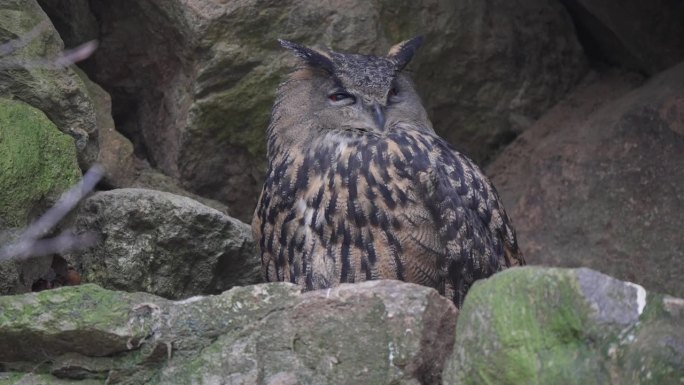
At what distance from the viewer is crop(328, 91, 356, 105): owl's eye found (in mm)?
3818

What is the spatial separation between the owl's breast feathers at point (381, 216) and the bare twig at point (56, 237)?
60 cm

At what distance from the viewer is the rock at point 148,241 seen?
3.72 meters

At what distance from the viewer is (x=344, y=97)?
3846 mm

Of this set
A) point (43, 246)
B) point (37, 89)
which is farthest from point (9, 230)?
point (37, 89)

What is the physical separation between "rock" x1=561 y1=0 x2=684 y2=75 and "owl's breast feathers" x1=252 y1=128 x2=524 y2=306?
122 cm

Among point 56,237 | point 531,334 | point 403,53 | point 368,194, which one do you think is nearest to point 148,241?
point 56,237

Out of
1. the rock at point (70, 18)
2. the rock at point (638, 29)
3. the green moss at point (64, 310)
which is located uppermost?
the rock at point (70, 18)

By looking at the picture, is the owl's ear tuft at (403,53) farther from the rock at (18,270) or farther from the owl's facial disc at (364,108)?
the rock at (18,270)

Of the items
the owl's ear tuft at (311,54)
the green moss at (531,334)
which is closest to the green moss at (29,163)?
the owl's ear tuft at (311,54)

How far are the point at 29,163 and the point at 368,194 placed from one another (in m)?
1.04

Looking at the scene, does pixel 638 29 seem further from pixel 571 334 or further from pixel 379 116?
pixel 571 334

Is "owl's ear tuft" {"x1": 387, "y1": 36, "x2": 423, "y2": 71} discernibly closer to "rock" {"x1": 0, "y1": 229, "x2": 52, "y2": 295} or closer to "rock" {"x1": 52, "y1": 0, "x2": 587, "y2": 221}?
"rock" {"x1": 52, "y1": 0, "x2": 587, "y2": 221}

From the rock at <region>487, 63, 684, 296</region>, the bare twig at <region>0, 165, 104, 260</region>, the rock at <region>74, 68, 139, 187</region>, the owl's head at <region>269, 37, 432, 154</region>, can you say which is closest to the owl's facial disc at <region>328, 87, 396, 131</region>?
the owl's head at <region>269, 37, 432, 154</region>

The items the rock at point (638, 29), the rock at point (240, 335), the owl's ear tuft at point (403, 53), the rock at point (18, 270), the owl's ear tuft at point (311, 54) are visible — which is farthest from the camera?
the rock at point (638, 29)
